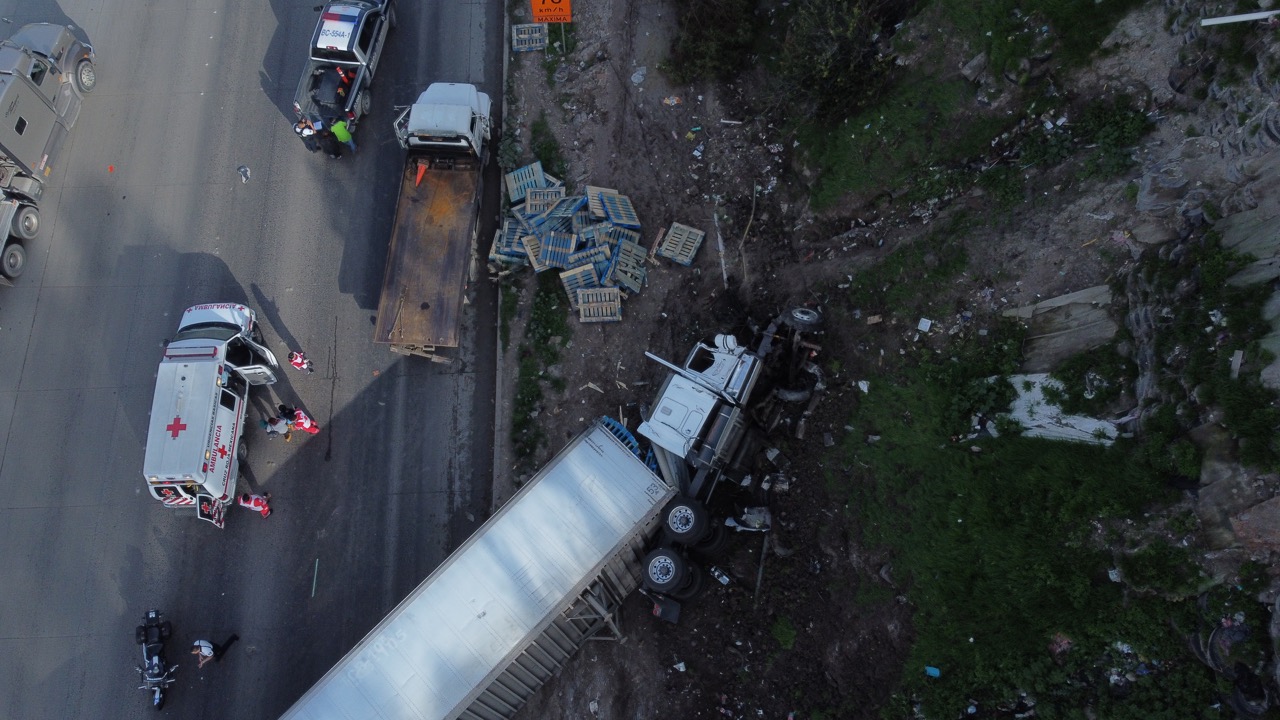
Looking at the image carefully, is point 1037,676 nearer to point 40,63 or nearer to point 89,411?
point 89,411

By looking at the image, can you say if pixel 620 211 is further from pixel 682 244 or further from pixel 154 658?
pixel 154 658

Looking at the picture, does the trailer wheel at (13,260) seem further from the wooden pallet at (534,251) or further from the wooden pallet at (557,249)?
the wooden pallet at (557,249)

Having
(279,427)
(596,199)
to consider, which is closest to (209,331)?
(279,427)

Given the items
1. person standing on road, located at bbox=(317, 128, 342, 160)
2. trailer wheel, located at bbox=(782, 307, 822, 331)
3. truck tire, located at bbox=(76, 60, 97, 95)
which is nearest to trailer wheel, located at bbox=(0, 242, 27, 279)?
truck tire, located at bbox=(76, 60, 97, 95)

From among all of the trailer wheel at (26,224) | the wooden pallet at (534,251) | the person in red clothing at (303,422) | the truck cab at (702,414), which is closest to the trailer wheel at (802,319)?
the truck cab at (702,414)

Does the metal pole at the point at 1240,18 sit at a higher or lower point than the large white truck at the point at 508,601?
higher
